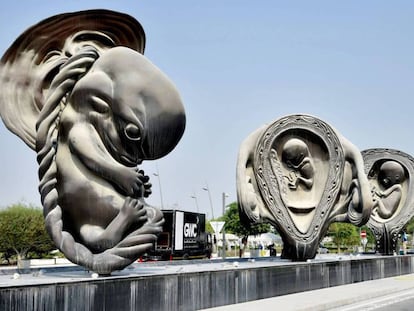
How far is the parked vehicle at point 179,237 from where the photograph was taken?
27.4 meters

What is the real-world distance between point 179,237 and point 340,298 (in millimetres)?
15717

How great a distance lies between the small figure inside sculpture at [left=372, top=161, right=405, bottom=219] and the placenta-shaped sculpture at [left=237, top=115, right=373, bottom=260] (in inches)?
255

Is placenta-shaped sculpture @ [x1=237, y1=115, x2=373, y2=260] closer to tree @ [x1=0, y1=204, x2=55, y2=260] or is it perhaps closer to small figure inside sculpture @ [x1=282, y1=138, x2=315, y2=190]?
small figure inside sculpture @ [x1=282, y1=138, x2=315, y2=190]

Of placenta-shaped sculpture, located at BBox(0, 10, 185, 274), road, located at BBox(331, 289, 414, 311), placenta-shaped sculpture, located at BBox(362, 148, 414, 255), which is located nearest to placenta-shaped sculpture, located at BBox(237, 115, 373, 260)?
road, located at BBox(331, 289, 414, 311)

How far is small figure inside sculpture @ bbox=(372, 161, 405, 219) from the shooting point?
2295 cm

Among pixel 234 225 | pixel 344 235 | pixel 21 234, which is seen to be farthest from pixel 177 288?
pixel 344 235

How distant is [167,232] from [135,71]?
59.7 feet

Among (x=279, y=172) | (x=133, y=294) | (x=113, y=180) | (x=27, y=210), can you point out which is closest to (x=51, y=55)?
(x=113, y=180)

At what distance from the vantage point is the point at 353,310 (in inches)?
466

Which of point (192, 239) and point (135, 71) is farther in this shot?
point (192, 239)

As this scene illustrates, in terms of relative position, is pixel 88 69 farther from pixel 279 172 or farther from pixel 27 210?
pixel 27 210

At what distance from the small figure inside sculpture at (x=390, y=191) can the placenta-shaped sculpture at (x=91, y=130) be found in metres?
14.4

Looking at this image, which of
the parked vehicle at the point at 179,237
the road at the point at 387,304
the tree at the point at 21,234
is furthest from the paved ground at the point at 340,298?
the tree at the point at 21,234

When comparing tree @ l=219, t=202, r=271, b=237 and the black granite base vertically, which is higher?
tree @ l=219, t=202, r=271, b=237
